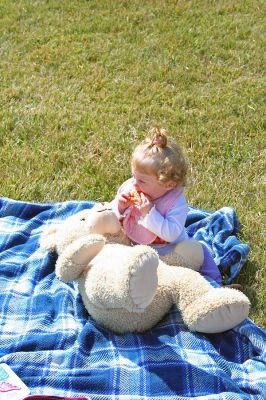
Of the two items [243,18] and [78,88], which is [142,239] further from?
[243,18]

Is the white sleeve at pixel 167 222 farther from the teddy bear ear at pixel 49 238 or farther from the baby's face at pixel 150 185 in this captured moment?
the teddy bear ear at pixel 49 238

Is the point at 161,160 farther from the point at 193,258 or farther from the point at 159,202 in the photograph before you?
the point at 193,258

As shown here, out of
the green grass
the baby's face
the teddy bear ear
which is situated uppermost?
the baby's face

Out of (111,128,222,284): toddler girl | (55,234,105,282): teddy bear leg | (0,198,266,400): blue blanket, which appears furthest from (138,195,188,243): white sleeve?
(0,198,266,400): blue blanket

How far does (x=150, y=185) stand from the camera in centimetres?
300

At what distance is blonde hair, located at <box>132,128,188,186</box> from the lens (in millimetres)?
2914

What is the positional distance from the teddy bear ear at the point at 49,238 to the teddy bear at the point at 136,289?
0.26 m

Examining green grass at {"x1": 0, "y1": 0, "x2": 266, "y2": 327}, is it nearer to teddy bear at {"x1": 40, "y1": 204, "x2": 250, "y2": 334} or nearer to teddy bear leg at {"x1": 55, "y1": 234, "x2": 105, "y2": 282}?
teddy bear at {"x1": 40, "y1": 204, "x2": 250, "y2": 334}

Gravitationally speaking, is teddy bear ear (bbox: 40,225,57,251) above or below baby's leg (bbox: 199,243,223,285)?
above

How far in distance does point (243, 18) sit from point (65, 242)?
4341 millimetres

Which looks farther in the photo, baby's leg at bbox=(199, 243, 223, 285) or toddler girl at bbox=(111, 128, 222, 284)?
baby's leg at bbox=(199, 243, 223, 285)

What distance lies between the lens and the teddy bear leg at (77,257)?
2760mm

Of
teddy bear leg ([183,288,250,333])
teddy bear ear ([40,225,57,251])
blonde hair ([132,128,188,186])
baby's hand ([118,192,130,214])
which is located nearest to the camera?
teddy bear leg ([183,288,250,333])

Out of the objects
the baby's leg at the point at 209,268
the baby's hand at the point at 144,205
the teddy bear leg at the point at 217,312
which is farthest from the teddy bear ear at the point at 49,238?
the teddy bear leg at the point at 217,312
